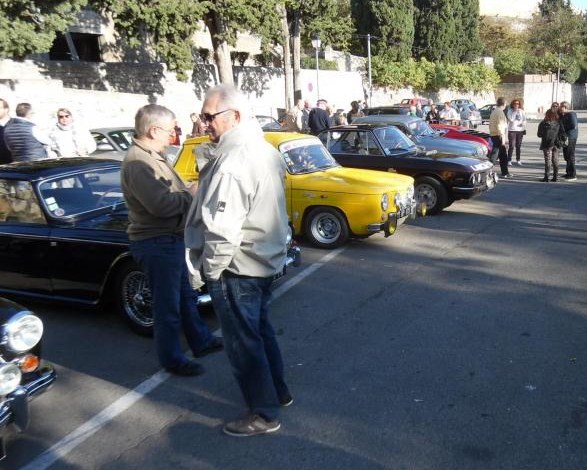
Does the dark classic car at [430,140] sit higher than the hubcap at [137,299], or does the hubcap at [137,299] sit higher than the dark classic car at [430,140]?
the dark classic car at [430,140]

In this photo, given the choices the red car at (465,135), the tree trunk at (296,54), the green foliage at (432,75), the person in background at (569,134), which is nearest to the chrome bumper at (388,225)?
the person in background at (569,134)

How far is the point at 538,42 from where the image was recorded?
71.7 m

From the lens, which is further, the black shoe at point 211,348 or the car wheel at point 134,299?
the car wheel at point 134,299

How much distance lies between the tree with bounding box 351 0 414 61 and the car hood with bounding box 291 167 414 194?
40278 millimetres

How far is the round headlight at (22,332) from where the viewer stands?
10.7 feet

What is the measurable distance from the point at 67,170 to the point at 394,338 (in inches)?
133

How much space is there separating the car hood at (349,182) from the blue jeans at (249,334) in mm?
4173

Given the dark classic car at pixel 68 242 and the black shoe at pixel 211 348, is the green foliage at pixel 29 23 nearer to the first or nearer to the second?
the dark classic car at pixel 68 242

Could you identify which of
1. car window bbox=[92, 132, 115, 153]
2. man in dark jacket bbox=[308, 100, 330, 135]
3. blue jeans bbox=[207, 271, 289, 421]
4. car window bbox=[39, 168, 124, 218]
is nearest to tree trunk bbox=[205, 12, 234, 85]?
man in dark jacket bbox=[308, 100, 330, 135]

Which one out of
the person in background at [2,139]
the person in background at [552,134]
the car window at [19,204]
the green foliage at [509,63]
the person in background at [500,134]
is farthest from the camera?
the green foliage at [509,63]

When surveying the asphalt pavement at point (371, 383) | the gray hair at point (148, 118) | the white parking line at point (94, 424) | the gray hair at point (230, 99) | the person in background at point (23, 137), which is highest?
the gray hair at point (230, 99)

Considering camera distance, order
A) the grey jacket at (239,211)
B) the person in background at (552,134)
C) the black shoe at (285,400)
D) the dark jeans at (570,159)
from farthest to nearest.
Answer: the dark jeans at (570,159) < the person in background at (552,134) < the black shoe at (285,400) < the grey jacket at (239,211)

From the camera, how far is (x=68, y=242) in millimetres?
Answer: 5047

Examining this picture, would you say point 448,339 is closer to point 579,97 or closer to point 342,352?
point 342,352
